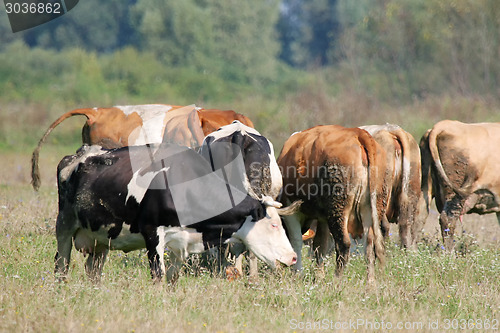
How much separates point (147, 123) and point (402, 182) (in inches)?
149

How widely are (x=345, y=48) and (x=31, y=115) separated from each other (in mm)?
19793

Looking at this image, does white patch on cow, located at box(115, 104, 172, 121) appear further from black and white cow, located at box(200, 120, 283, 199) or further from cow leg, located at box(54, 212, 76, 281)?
cow leg, located at box(54, 212, 76, 281)

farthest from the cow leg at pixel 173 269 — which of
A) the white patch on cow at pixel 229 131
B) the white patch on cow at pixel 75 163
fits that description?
the white patch on cow at pixel 229 131

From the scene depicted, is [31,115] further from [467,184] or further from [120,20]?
[120,20]

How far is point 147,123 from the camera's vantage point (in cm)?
1034

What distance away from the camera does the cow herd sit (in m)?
6.72

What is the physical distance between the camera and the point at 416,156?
996 cm

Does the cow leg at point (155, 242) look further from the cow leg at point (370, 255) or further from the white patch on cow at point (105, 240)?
the cow leg at point (370, 255)

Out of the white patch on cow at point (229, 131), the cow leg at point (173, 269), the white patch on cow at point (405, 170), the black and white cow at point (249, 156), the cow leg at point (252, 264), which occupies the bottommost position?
the cow leg at point (252, 264)

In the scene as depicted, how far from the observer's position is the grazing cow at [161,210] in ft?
21.9

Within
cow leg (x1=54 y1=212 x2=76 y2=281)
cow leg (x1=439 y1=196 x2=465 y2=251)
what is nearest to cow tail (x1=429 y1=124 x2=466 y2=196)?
cow leg (x1=439 y1=196 x2=465 y2=251)

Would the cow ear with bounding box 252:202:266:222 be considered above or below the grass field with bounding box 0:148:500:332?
above

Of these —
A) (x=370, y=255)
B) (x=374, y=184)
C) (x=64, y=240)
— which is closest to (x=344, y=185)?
(x=374, y=184)

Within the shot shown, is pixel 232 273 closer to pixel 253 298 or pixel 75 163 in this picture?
pixel 253 298
